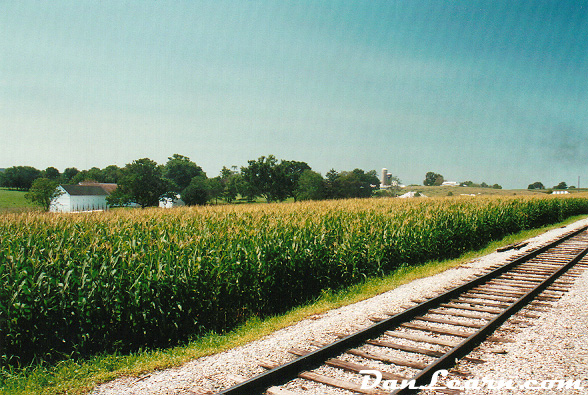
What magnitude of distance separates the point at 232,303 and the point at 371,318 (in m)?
2.76

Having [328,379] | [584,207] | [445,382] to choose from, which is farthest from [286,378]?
[584,207]

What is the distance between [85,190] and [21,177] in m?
10.5

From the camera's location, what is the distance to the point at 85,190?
7569 centimetres

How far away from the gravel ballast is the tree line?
227 ft

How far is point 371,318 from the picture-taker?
23.7 ft

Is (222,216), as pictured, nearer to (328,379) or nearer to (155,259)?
(155,259)

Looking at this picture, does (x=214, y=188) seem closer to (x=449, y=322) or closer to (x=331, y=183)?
(x=331, y=183)

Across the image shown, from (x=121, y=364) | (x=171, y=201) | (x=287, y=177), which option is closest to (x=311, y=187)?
(x=287, y=177)

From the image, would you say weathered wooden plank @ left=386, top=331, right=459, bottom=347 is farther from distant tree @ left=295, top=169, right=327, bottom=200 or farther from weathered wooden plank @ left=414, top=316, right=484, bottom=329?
distant tree @ left=295, top=169, right=327, bottom=200

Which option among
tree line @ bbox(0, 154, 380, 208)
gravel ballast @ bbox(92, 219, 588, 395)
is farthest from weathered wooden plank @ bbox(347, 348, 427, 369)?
tree line @ bbox(0, 154, 380, 208)

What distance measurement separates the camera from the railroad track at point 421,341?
4.70 meters

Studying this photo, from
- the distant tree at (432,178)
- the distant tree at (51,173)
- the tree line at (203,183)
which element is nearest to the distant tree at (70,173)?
the tree line at (203,183)

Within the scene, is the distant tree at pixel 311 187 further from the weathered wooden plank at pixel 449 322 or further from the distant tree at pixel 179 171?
the weathered wooden plank at pixel 449 322

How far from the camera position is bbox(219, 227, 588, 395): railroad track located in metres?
4.70
